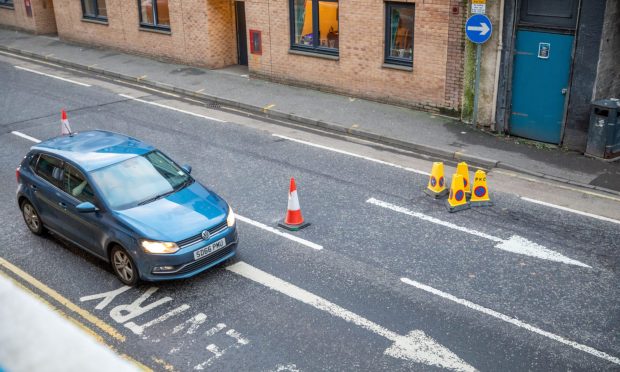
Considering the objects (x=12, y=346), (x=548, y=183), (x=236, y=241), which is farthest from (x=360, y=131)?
(x=12, y=346)

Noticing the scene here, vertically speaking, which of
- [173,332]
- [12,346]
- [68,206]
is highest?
[12,346]

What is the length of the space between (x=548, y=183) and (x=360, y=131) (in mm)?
4654

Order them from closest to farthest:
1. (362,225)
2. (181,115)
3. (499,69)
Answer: (362,225) → (499,69) → (181,115)

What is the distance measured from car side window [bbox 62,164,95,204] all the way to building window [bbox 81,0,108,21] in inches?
655

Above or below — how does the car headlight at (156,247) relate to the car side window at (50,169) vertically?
below

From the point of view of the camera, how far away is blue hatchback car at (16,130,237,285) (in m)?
8.38

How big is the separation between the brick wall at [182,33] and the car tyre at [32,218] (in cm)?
1175

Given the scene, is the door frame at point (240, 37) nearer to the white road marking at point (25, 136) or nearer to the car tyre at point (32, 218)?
the white road marking at point (25, 136)

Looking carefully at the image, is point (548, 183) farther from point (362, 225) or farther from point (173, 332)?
point (173, 332)

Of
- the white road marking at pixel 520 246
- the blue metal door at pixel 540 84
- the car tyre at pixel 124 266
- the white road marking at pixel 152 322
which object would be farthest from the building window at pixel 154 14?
the white road marking at pixel 152 322

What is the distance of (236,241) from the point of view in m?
9.02

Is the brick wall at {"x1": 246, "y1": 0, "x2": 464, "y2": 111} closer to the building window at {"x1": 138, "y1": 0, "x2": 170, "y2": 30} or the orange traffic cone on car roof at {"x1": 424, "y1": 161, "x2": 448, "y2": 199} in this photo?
Answer: the building window at {"x1": 138, "y1": 0, "x2": 170, "y2": 30}

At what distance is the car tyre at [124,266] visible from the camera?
853 cm

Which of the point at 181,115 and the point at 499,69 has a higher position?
the point at 499,69
